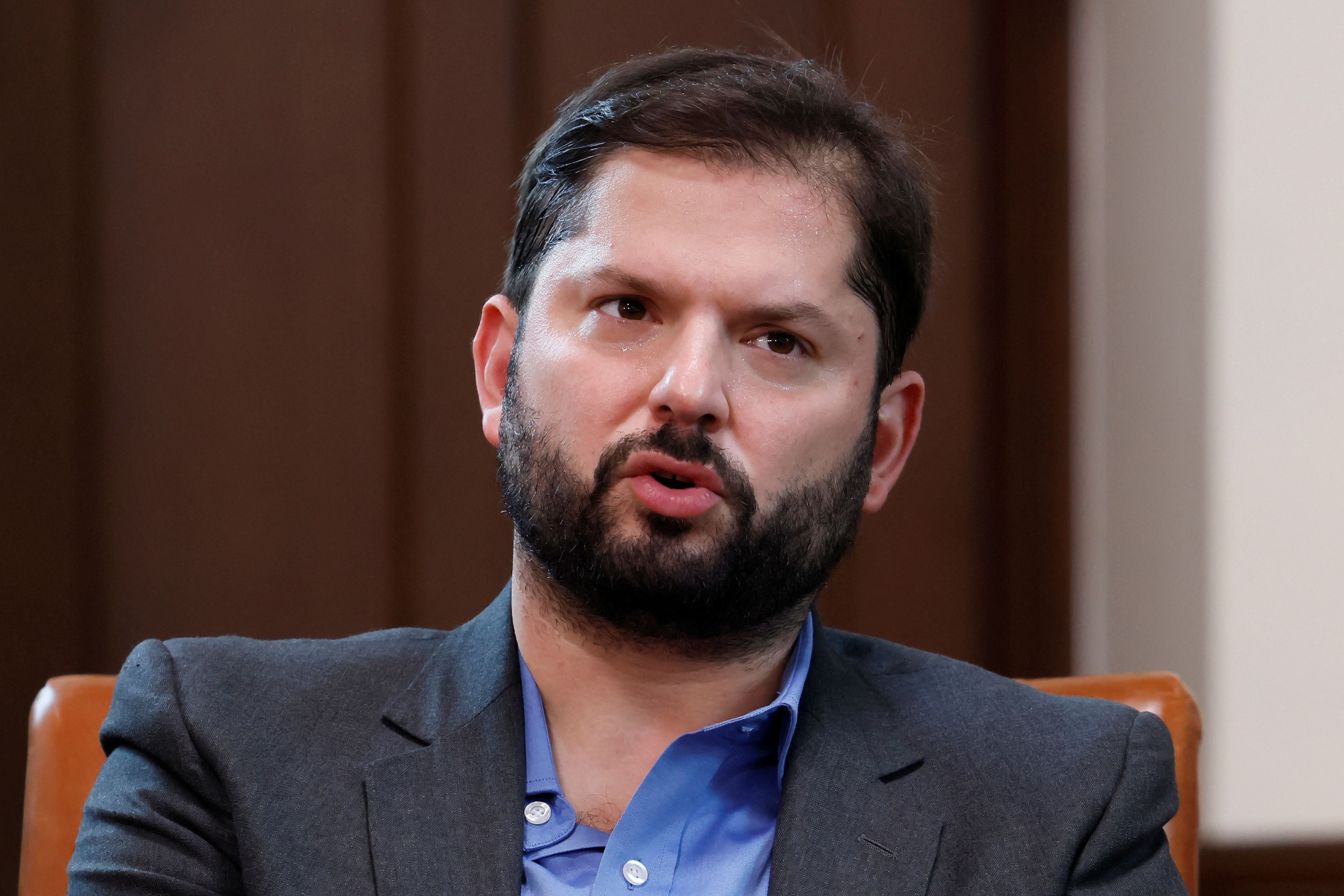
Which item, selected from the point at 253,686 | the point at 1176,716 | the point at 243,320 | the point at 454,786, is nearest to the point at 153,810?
the point at 253,686

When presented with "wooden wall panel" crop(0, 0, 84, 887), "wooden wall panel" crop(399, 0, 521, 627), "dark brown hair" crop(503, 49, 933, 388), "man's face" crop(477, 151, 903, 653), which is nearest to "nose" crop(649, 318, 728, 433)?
"man's face" crop(477, 151, 903, 653)

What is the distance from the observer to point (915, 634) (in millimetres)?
2002

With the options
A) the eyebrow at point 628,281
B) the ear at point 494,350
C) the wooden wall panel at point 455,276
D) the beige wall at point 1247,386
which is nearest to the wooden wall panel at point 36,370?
the wooden wall panel at point 455,276

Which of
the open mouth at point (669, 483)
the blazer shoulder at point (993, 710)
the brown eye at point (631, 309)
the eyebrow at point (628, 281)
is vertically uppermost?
the eyebrow at point (628, 281)

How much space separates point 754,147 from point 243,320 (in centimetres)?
98

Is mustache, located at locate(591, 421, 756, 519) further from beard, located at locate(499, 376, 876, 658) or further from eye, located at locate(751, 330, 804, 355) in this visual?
eye, located at locate(751, 330, 804, 355)

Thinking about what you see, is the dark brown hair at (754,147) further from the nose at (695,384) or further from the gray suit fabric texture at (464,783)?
the gray suit fabric texture at (464,783)

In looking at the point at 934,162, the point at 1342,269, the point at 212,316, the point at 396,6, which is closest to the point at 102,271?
the point at 212,316

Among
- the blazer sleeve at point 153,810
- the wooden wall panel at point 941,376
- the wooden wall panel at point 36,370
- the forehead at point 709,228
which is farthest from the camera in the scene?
the wooden wall panel at point 941,376

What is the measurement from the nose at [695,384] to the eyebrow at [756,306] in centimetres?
5

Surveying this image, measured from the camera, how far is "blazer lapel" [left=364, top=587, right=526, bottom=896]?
101 cm

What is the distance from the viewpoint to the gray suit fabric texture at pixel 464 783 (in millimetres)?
1019

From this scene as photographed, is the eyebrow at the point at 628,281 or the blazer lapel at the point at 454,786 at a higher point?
the eyebrow at the point at 628,281

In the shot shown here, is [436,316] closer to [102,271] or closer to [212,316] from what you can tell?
[212,316]
